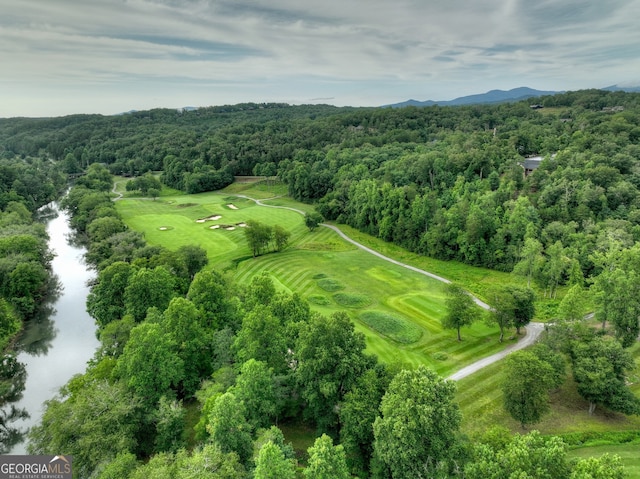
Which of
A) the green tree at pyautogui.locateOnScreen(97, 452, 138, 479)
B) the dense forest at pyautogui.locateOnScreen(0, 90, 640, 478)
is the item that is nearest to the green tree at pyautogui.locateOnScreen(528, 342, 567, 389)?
the dense forest at pyautogui.locateOnScreen(0, 90, 640, 478)

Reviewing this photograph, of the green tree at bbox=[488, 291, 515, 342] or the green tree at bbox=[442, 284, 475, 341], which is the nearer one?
the green tree at bbox=[488, 291, 515, 342]

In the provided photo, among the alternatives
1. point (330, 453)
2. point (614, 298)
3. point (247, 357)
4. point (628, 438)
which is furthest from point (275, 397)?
point (614, 298)

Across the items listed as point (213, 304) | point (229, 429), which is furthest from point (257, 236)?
point (229, 429)

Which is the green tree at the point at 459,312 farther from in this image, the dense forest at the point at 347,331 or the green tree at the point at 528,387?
the green tree at the point at 528,387

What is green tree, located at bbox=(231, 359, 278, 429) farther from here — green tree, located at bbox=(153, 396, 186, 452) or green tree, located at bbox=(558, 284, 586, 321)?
green tree, located at bbox=(558, 284, 586, 321)

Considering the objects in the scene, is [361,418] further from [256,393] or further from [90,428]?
[90,428]

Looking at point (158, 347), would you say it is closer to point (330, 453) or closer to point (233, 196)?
point (330, 453)
